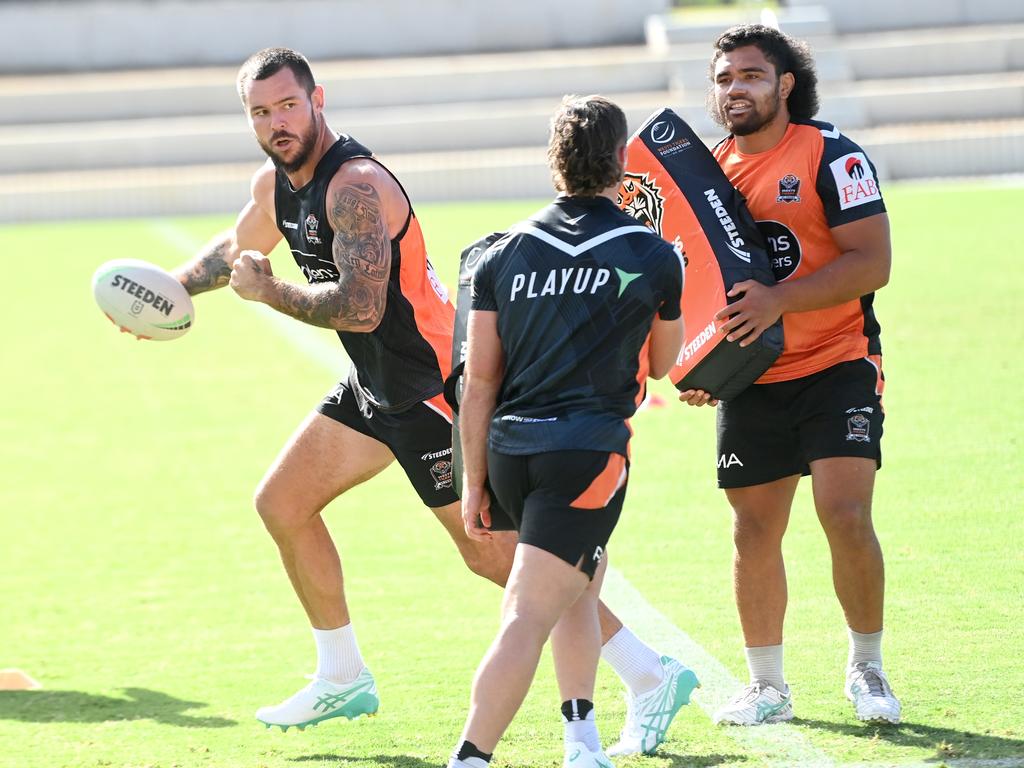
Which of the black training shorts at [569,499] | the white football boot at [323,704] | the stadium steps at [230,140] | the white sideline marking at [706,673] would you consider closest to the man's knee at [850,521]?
the white sideline marking at [706,673]

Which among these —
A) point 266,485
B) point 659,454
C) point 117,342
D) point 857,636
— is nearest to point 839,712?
point 857,636

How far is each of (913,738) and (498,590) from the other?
2606 millimetres

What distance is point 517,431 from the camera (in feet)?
13.7

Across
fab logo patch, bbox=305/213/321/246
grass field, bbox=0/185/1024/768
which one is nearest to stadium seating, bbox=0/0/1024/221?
grass field, bbox=0/185/1024/768

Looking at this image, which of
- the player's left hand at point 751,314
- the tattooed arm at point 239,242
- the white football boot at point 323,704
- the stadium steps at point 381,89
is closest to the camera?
the player's left hand at point 751,314

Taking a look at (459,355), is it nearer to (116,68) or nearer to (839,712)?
(839,712)

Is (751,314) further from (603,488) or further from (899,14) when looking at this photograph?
(899,14)

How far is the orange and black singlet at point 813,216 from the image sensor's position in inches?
201

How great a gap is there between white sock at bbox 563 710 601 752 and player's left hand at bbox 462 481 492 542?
0.62 m

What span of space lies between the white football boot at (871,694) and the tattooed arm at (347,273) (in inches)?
79.1

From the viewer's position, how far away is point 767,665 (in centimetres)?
509

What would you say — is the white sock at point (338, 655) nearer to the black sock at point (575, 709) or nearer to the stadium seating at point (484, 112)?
the black sock at point (575, 709)

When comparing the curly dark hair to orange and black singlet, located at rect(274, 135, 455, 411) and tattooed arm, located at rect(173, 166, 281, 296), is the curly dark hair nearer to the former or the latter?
orange and black singlet, located at rect(274, 135, 455, 411)

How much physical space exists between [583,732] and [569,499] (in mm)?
688
